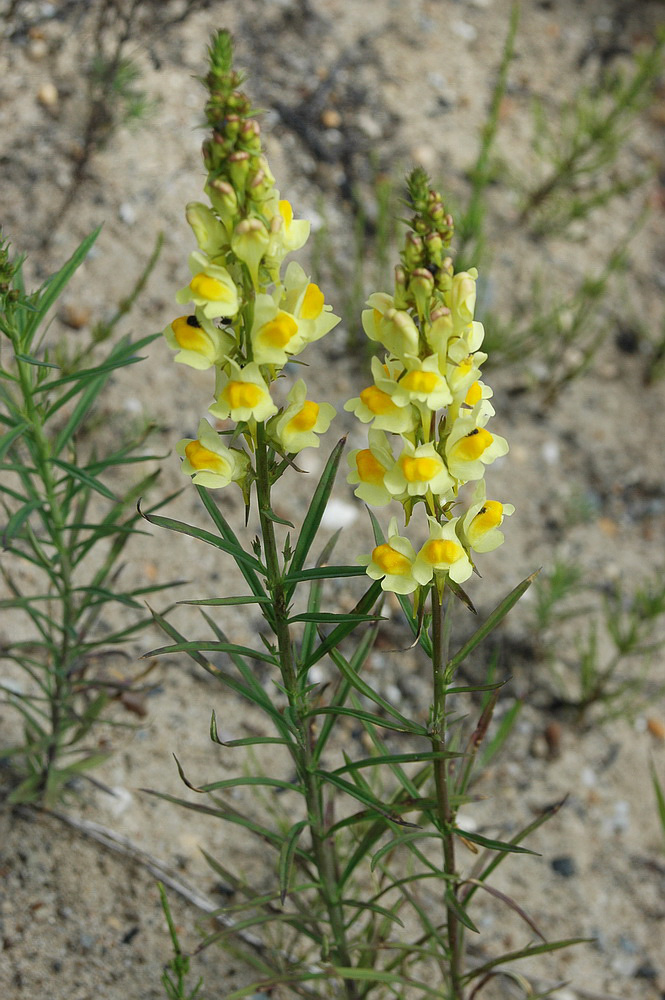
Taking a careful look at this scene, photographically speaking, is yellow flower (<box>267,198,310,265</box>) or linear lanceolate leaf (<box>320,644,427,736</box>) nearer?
yellow flower (<box>267,198,310,265</box>)

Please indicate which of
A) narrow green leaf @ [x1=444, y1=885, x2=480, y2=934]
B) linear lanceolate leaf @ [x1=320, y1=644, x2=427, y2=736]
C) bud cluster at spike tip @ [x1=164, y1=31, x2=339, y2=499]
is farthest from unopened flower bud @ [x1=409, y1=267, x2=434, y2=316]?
narrow green leaf @ [x1=444, y1=885, x2=480, y2=934]

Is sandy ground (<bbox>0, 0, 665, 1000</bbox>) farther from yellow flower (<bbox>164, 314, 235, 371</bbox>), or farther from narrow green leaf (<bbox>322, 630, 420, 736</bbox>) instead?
yellow flower (<bbox>164, 314, 235, 371</bbox>)

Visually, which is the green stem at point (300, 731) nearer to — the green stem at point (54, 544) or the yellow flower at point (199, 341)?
the yellow flower at point (199, 341)

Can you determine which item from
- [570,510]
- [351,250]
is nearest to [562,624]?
[570,510]

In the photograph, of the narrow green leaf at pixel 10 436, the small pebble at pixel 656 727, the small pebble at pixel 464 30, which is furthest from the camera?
the small pebble at pixel 464 30

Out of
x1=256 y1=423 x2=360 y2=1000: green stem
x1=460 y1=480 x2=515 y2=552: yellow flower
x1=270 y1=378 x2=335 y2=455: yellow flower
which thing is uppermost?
x1=270 y1=378 x2=335 y2=455: yellow flower

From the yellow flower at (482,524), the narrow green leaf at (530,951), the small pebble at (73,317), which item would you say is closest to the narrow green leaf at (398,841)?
the narrow green leaf at (530,951)

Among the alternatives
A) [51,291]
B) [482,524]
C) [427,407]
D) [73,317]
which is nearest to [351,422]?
[73,317]

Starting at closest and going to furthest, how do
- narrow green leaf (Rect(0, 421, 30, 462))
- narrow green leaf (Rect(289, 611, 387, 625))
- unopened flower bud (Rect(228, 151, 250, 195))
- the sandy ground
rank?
1. unopened flower bud (Rect(228, 151, 250, 195))
2. narrow green leaf (Rect(289, 611, 387, 625))
3. narrow green leaf (Rect(0, 421, 30, 462))
4. the sandy ground
